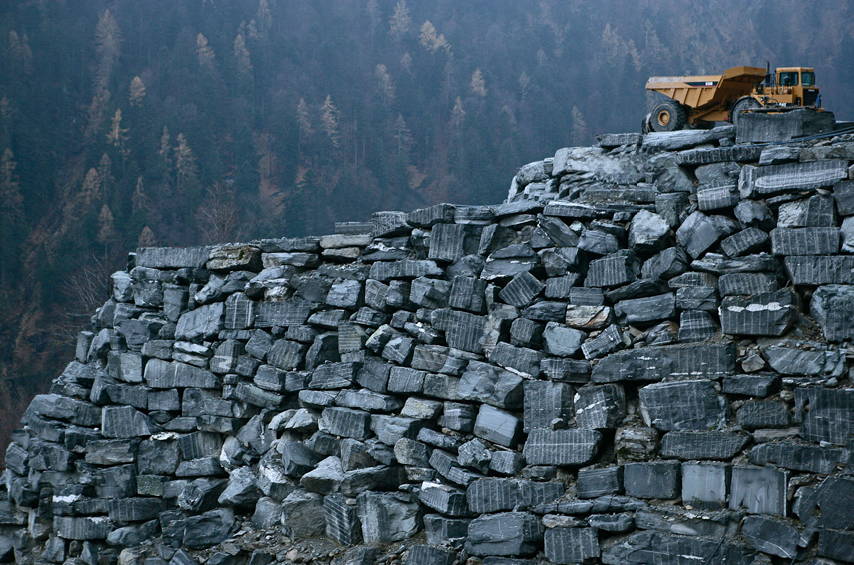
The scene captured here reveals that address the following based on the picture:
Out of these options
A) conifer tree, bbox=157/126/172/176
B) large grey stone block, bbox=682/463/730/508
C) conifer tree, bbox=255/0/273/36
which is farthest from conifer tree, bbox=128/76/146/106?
large grey stone block, bbox=682/463/730/508

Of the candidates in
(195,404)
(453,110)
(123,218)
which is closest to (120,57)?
(123,218)

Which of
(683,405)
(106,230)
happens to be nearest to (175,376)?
(683,405)

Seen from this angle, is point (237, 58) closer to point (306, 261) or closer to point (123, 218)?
point (123, 218)

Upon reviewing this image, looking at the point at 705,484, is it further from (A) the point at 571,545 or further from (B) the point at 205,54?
(B) the point at 205,54

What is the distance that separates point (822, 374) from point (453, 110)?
42193 mm

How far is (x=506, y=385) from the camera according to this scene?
742 centimetres

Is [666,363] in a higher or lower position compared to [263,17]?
lower

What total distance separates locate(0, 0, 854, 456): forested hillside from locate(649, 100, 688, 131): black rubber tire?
20.1 metres

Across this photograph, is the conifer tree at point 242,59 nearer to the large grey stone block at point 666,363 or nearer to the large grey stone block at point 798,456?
the large grey stone block at point 666,363

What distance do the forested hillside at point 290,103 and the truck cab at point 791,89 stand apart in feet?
55.5

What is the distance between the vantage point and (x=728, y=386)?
21.2 ft

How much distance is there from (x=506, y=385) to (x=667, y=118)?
8183 millimetres

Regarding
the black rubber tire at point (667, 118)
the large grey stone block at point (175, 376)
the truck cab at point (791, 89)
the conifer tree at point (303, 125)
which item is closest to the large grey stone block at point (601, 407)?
the large grey stone block at point (175, 376)

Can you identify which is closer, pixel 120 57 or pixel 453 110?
pixel 453 110
